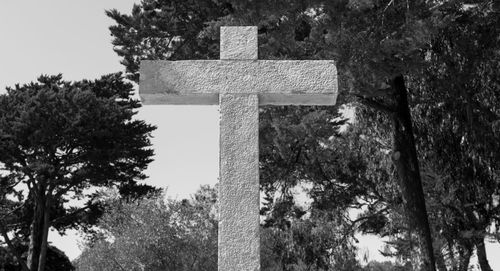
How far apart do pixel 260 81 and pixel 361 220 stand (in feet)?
48.6

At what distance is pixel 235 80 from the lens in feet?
14.2

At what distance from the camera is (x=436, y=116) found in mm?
16844

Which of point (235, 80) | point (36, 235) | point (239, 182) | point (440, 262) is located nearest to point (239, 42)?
point (235, 80)

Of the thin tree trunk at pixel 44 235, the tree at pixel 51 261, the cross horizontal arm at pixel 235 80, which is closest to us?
the cross horizontal arm at pixel 235 80

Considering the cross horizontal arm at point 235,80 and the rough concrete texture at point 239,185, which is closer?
the rough concrete texture at point 239,185

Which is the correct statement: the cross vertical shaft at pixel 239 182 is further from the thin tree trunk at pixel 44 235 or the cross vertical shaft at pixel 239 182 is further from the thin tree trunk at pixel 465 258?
the thin tree trunk at pixel 44 235

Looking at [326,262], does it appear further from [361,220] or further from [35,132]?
[35,132]

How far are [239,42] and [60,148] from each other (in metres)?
23.5

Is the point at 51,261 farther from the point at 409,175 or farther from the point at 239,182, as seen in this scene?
the point at 239,182

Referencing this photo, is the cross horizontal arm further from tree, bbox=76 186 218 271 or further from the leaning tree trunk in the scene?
tree, bbox=76 186 218 271

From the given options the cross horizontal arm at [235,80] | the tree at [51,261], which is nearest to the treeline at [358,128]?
the tree at [51,261]

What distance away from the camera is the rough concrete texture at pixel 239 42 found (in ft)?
14.4

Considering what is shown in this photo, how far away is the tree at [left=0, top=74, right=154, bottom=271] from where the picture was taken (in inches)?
992

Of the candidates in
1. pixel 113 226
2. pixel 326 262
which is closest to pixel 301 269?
pixel 326 262
